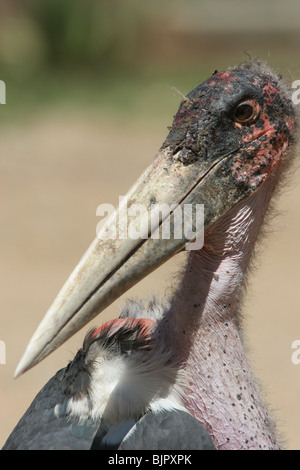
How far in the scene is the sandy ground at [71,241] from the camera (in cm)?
620

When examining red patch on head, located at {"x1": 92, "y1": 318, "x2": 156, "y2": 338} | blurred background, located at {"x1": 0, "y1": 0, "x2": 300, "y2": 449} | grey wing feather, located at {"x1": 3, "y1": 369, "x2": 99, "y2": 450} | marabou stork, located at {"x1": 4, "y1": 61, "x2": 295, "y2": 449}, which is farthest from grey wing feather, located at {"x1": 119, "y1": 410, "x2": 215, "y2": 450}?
blurred background, located at {"x1": 0, "y1": 0, "x2": 300, "y2": 449}

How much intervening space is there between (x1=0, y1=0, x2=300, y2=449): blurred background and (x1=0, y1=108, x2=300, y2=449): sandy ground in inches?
0.6

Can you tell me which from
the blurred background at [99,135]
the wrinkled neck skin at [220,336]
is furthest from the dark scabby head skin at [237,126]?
the blurred background at [99,135]

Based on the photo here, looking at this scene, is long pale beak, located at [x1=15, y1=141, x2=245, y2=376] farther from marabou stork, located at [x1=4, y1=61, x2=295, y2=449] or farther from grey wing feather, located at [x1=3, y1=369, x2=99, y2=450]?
grey wing feather, located at [x1=3, y1=369, x2=99, y2=450]

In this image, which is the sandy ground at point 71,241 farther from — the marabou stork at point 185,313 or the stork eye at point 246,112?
the stork eye at point 246,112

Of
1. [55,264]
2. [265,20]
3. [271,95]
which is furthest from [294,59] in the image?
[271,95]

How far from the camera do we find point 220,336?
9.38 feet

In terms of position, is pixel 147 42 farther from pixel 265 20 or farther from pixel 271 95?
pixel 271 95

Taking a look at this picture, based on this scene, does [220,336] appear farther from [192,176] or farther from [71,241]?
[71,241]

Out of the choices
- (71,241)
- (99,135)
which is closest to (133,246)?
(71,241)

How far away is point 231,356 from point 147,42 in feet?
45.5

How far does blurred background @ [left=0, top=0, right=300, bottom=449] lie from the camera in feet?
21.1

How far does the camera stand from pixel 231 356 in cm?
285

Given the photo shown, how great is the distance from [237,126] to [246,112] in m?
0.07
